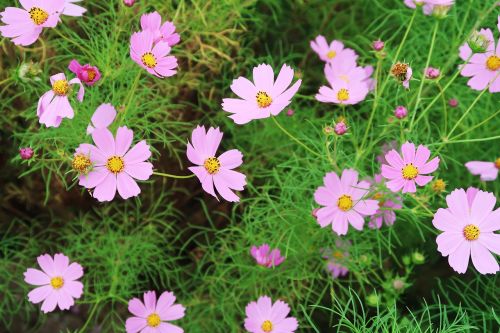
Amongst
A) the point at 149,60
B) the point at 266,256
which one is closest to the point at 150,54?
the point at 149,60

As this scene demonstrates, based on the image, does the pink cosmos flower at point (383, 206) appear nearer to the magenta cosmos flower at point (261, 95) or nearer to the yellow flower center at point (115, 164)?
the magenta cosmos flower at point (261, 95)

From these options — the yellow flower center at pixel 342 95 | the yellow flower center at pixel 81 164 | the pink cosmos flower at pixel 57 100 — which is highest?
the yellow flower center at pixel 342 95

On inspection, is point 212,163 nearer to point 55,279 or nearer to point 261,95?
point 261,95

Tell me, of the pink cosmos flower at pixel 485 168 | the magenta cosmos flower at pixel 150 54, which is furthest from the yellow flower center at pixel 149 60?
the pink cosmos flower at pixel 485 168

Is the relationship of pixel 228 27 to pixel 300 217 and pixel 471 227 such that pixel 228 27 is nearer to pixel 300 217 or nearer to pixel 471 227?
pixel 300 217

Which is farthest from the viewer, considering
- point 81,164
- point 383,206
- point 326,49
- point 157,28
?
point 326,49

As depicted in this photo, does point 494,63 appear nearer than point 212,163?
No
